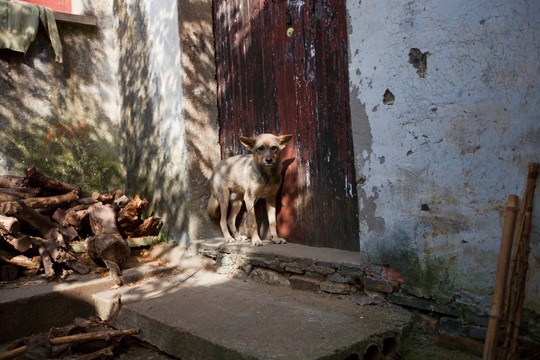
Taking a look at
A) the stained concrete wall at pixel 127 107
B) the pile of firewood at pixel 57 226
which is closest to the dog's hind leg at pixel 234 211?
the stained concrete wall at pixel 127 107

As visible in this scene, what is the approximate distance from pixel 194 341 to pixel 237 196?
93.2 inches

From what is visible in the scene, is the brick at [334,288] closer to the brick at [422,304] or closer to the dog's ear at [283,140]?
the brick at [422,304]

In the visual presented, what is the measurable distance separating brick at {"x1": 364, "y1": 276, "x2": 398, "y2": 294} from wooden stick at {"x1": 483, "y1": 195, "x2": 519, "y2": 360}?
99cm

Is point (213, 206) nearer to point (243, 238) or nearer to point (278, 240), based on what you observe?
point (243, 238)

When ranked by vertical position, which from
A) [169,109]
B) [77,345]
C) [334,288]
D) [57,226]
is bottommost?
[77,345]

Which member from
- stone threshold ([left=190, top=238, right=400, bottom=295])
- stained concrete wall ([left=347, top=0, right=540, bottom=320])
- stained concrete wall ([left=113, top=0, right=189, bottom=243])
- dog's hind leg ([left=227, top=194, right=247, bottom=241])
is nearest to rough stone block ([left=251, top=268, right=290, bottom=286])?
stone threshold ([left=190, top=238, right=400, bottom=295])

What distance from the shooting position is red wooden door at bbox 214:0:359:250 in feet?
12.4

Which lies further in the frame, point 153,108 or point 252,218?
point 153,108

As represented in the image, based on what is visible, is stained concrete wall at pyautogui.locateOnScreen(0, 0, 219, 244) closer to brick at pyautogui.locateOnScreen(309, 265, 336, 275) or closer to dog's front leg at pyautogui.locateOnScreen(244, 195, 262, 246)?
dog's front leg at pyautogui.locateOnScreen(244, 195, 262, 246)

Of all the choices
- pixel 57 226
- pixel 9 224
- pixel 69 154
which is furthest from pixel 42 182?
pixel 69 154

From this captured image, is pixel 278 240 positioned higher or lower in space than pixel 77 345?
higher

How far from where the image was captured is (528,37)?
90.7 inches

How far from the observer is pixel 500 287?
200 centimetres

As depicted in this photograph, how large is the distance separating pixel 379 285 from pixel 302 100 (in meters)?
2.07
